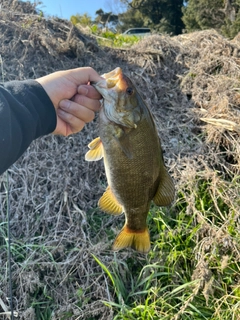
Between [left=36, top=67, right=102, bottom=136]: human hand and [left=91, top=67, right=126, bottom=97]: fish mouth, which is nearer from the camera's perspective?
[left=91, top=67, right=126, bottom=97]: fish mouth

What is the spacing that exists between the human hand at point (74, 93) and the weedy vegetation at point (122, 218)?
1457mm

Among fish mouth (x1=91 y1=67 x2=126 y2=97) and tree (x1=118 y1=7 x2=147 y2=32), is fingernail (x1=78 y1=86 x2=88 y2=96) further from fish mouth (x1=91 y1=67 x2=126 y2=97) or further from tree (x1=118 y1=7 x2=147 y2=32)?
tree (x1=118 y1=7 x2=147 y2=32)

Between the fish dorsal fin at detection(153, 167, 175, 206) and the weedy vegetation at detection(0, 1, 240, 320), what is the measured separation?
1.11 metres

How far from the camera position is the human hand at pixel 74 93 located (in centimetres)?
179

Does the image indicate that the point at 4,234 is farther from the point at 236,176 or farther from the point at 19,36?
the point at 19,36

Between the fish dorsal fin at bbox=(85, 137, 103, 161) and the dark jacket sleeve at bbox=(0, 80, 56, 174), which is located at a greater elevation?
the dark jacket sleeve at bbox=(0, 80, 56, 174)

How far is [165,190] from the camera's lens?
5.82ft

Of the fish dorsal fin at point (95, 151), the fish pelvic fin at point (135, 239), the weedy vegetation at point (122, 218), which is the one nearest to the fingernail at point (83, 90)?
the fish dorsal fin at point (95, 151)

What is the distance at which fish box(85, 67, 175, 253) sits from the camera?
1614 millimetres

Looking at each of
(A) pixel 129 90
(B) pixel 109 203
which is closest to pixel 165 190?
(B) pixel 109 203

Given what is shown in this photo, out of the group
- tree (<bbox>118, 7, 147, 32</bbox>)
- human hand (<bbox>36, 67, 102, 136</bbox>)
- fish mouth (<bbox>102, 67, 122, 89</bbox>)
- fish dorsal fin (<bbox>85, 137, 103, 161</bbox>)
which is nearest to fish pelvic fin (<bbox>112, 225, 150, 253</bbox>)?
fish dorsal fin (<bbox>85, 137, 103, 161</bbox>)

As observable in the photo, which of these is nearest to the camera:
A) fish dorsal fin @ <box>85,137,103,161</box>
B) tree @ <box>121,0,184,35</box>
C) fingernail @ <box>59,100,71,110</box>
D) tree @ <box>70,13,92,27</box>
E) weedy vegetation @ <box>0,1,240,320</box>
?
fish dorsal fin @ <box>85,137,103,161</box>

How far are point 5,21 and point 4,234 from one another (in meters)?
3.09

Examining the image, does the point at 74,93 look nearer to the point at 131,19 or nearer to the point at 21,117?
the point at 21,117
